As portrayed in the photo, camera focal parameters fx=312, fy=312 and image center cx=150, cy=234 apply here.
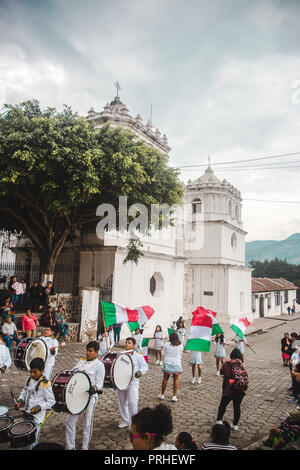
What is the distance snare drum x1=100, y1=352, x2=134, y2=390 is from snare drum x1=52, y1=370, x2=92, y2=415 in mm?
716

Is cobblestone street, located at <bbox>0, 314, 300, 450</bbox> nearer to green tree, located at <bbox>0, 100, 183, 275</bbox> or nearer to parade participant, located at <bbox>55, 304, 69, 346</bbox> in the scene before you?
parade participant, located at <bbox>55, 304, 69, 346</bbox>

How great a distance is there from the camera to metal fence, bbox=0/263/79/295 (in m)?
18.2

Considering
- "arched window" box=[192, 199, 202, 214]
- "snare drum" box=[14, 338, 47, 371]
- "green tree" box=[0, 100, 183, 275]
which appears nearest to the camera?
"snare drum" box=[14, 338, 47, 371]

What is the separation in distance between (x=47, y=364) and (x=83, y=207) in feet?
29.0

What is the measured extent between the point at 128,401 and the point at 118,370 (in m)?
0.70

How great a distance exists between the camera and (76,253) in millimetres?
18297

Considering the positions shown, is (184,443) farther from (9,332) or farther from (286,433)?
(9,332)

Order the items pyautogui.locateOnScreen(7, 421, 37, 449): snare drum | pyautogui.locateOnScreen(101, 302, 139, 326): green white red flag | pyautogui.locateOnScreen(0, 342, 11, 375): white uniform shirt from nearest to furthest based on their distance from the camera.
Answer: pyautogui.locateOnScreen(7, 421, 37, 449): snare drum, pyautogui.locateOnScreen(0, 342, 11, 375): white uniform shirt, pyautogui.locateOnScreen(101, 302, 139, 326): green white red flag

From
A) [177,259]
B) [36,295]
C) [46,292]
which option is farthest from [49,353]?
[177,259]

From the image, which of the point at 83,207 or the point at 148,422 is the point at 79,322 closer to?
the point at 83,207

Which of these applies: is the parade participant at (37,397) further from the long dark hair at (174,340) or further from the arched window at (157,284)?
the arched window at (157,284)

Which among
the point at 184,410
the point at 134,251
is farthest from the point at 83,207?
the point at 184,410

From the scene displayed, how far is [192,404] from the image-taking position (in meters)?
7.55

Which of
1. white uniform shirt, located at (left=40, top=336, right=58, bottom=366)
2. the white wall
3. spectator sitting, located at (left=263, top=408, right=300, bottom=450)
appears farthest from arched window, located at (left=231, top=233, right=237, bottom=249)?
spectator sitting, located at (left=263, top=408, right=300, bottom=450)
